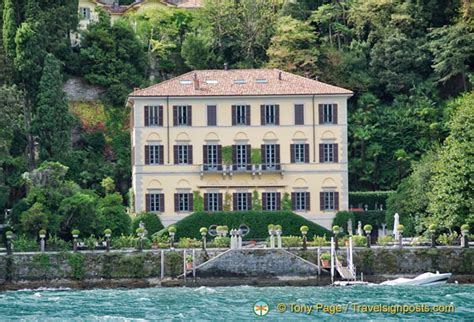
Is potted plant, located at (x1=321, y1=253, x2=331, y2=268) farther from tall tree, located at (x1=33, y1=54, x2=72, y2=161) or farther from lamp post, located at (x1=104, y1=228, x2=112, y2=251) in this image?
tall tree, located at (x1=33, y1=54, x2=72, y2=161)

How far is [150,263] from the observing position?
65000 millimetres

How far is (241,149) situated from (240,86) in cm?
354

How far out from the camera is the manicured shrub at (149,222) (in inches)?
2911

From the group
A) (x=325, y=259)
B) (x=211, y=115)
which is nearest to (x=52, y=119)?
(x=211, y=115)

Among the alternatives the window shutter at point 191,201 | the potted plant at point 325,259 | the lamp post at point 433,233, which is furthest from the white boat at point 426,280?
the window shutter at point 191,201

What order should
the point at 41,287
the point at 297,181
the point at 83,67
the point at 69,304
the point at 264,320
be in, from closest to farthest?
the point at 264,320 < the point at 69,304 < the point at 41,287 < the point at 297,181 < the point at 83,67

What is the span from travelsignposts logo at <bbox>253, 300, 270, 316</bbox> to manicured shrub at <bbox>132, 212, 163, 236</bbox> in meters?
19.6

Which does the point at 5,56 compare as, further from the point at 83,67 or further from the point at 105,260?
the point at 105,260

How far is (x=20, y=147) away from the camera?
79.1 metres

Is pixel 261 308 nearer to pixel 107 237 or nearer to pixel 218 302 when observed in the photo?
pixel 218 302

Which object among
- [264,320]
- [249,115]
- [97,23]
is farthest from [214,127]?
[264,320]

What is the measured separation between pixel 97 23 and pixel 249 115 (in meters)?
18.3

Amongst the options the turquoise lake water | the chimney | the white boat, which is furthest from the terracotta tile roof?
the turquoise lake water

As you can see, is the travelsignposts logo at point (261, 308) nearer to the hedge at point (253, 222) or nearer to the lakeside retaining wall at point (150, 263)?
the lakeside retaining wall at point (150, 263)
